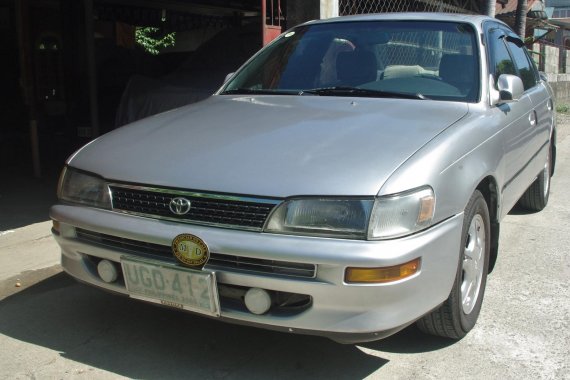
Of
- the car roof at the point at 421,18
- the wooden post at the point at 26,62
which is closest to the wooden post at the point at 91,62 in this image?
the wooden post at the point at 26,62

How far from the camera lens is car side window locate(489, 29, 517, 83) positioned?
3.99 metres

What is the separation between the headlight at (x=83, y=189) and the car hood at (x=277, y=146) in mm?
55

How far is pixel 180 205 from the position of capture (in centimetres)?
271

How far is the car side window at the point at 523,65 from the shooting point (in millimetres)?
4866

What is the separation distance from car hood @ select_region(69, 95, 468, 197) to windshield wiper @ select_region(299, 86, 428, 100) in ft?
0.29

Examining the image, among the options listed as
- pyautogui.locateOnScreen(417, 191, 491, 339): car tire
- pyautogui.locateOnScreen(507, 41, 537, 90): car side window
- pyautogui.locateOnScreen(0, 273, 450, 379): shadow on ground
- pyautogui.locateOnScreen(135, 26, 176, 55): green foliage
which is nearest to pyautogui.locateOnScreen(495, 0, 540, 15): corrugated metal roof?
pyautogui.locateOnScreen(135, 26, 176, 55): green foliage

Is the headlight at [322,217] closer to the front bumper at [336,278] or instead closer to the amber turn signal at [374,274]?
the front bumper at [336,278]

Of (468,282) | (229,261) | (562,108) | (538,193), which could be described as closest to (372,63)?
(468,282)

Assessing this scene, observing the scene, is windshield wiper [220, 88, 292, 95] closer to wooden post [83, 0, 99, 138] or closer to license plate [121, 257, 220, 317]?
license plate [121, 257, 220, 317]

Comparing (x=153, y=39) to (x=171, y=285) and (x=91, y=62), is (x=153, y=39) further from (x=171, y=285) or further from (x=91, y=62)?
(x=171, y=285)

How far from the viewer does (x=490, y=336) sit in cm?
332

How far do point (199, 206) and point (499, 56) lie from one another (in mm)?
2635

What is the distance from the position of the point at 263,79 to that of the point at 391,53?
0.87 m

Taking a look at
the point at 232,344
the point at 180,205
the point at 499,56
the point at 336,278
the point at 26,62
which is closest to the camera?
the point at 336,278
